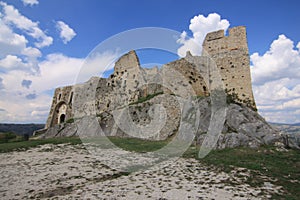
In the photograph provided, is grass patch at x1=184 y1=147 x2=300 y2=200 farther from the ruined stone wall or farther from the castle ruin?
the ruined stone wall

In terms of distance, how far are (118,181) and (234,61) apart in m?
19.0

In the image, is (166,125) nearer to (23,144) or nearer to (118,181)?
(118,181)

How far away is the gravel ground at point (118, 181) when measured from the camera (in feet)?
20.0

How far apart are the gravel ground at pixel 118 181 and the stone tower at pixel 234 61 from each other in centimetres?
1342

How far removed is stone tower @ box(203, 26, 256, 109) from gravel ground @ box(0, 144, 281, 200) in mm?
13419

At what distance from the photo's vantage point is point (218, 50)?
2277cm

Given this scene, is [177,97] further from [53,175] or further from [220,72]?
[53,175]

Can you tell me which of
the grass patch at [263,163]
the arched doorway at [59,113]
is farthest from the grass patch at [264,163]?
the arched doorway at [59,113]

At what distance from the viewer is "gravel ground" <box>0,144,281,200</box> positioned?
6086mm

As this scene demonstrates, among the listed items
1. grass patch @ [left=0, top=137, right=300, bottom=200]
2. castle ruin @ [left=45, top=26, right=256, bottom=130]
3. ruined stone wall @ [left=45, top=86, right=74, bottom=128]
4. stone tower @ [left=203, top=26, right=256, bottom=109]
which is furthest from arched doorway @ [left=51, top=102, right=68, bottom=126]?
grass patch @ [left=0, top=137, right=300, bottom=200]

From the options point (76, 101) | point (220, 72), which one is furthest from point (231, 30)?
point (76, 101)

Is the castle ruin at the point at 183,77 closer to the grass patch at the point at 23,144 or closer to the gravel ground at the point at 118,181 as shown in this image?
the grass patch at the point at 23,144

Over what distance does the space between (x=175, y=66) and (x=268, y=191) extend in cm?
1928

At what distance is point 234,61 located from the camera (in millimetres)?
21719
